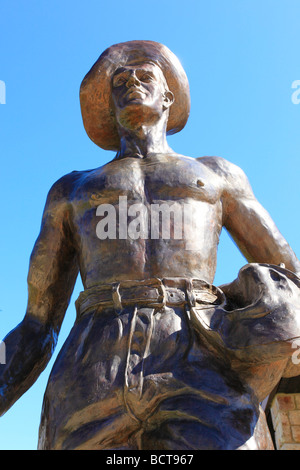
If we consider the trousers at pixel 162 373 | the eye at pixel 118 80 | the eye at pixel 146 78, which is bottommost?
the trousers at pixel 162 373

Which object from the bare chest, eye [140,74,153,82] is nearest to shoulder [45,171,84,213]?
the bare chest

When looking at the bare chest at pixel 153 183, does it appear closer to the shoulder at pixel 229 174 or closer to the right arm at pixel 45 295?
the shoulder at pixel 229 174

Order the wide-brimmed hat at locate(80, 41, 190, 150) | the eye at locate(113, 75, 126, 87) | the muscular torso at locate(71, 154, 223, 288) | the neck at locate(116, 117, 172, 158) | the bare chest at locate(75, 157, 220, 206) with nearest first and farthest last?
1. the muscular torso at locate(71, 154, 223, 288)
2. the bare chest at locate(75, 157, 220, 206)
3. the neck at locate(116, 117, 172, 158)
4. the eye at locate(113, 75, 126, 87)
5. the wide-brimmed hat at locate(80, 41, 190, 150)

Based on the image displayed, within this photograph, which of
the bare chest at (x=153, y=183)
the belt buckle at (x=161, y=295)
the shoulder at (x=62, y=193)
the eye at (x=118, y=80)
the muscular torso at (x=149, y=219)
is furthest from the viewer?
the eye at (x=118, y=80)

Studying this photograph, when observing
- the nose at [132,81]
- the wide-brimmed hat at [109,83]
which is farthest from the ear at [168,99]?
the nose at [132,81]

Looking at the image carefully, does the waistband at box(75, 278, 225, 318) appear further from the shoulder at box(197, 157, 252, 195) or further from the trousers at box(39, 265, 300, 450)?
the shoulder at box(197, 157, 252, 195)

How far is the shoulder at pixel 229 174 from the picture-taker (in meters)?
3.13

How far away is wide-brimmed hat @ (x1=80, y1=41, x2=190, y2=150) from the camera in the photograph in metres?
3.63

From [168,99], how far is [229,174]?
2.49 feet

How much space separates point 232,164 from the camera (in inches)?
128

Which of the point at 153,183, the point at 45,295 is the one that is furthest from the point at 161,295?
the point at 45,295

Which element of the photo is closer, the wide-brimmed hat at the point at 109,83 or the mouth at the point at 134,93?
the mouth at the point at 134,93

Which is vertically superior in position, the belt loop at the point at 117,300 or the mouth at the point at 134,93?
the mouth at the point at 134,93

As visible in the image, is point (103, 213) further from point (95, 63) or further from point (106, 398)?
point (95, 63)
